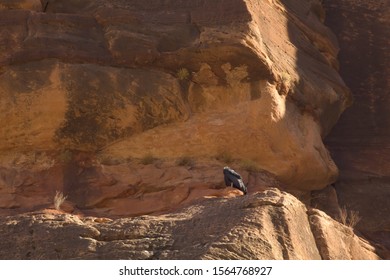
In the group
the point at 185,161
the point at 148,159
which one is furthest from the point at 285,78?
the point at 148,159

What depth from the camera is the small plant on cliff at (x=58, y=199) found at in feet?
41.3

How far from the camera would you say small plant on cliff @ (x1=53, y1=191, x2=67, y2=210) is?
12.6 metres

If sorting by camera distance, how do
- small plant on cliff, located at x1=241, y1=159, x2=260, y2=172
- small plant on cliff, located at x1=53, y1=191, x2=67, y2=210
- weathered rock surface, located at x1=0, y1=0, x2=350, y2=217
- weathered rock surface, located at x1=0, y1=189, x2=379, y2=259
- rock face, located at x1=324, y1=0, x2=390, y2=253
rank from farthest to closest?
1. rock face, located at x1=324, y1=0, x2=390, y2=253
2. small plant on cliff, located at x1=241, y1=159, x2=260, y2=172
3. weathered rock surface, located at x1=0, y1=0, x2=350, y2=217
4. small plant on cliff, located at x1=53, y1=191, x2=67, y2=210
5. weathered rock surface, located at x1=0, y1=189, x2=379, y2=259

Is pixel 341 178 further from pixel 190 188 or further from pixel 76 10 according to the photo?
pixel 76 10

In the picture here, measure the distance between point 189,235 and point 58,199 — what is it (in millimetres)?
3526

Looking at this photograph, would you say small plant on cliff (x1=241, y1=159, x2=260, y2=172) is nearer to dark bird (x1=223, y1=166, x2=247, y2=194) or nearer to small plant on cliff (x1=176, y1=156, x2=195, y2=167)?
small plant on cliff (x1=176, y1=156, x2=195, y2=167)

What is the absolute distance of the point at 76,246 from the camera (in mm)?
9961

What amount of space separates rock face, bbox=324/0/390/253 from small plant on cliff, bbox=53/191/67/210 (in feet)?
18.5

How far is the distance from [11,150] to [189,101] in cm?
329

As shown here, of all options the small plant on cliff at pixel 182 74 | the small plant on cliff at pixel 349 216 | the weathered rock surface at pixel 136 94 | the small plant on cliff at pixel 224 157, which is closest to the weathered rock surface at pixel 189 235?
the weathered rock surface at pixel 136 94

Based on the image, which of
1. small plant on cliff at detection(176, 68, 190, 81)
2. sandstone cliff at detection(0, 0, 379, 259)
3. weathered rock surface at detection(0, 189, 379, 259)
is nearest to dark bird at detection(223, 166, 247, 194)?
sandstone cliff at detection(0, 0, 379, 259)

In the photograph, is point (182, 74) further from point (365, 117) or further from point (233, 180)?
point (365, 117)

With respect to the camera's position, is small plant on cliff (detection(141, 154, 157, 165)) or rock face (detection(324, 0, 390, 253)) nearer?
small plant on cliff (detection(141, 154, 157, 165))

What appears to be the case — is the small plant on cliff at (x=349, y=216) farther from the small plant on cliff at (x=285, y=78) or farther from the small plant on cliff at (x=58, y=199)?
the small plant on cliff at (x=58, y=199)
